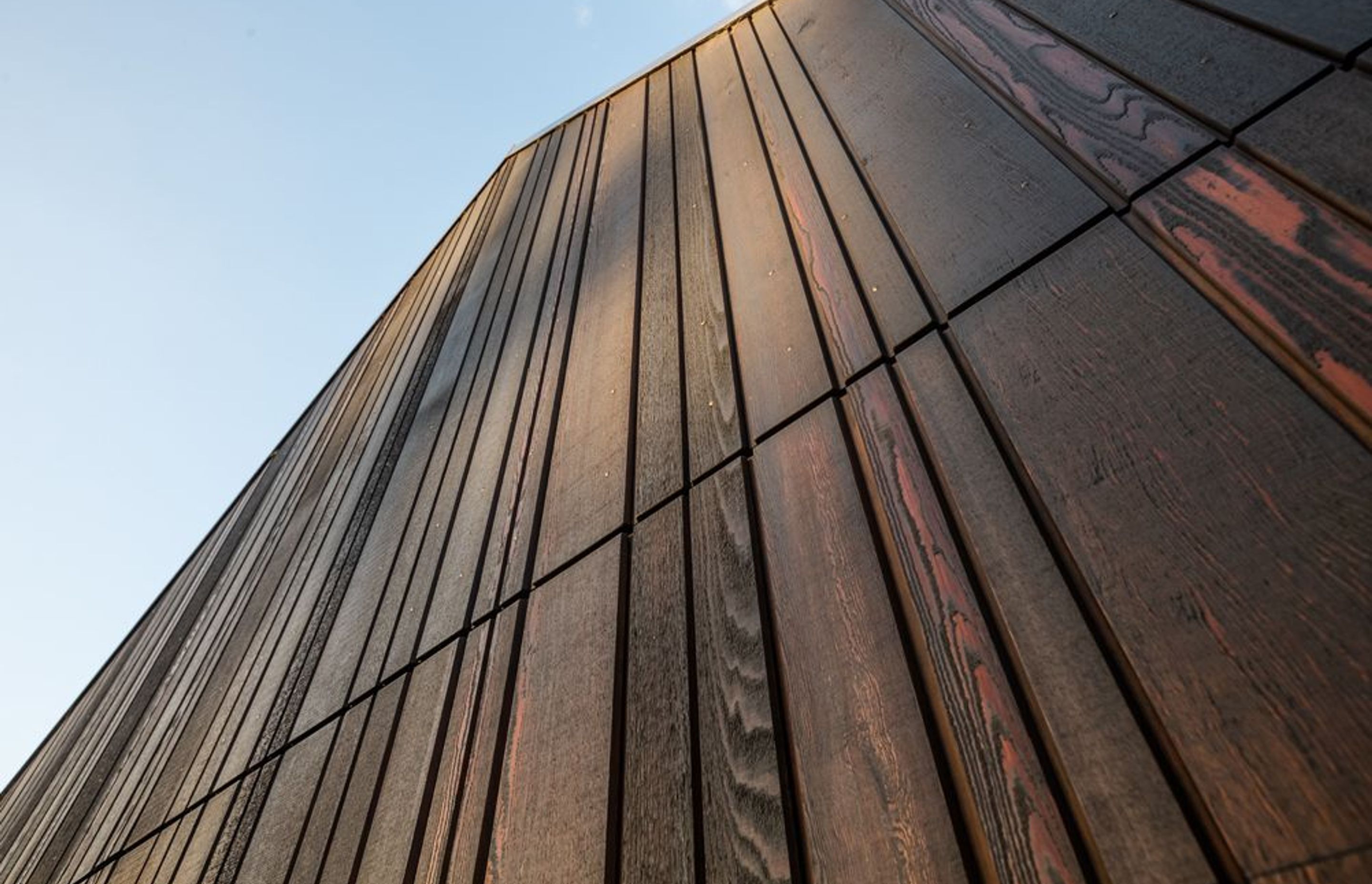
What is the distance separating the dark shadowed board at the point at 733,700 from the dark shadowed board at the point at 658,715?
3 centimetres

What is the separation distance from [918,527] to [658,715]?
1.21 feet

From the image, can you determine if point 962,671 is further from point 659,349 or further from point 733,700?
point 659,349

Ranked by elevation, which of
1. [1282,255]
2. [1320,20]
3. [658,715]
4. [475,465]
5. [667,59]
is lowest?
[658,715]

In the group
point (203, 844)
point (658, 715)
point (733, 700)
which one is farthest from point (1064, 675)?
point (203, 844)

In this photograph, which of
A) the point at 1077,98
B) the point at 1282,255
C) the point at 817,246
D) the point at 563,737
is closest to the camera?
the point at 1282,255

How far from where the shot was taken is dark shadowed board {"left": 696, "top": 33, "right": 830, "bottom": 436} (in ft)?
3.71

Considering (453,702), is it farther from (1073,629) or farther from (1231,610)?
(1231,610)

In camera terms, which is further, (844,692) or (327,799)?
(327,799)

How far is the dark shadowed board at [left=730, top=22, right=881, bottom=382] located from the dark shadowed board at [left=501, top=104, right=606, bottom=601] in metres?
0.63

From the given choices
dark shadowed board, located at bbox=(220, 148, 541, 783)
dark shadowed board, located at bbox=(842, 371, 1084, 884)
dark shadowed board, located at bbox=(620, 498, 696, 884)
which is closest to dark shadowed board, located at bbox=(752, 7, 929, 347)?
dark shadowed board, located at bbox=(842, 371, 1084, 884)

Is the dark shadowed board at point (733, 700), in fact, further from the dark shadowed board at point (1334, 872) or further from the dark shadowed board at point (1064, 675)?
the dark shadowed board at point (1334, 872)

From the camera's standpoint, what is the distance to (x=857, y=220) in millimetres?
1288

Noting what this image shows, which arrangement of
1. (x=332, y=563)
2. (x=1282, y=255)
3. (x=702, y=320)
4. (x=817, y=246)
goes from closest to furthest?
(x=1282, y=255), (x=817, y=246), (x=702, y=320), (x=332, y=563)

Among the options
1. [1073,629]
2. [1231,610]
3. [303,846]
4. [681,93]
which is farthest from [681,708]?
[681,93]
